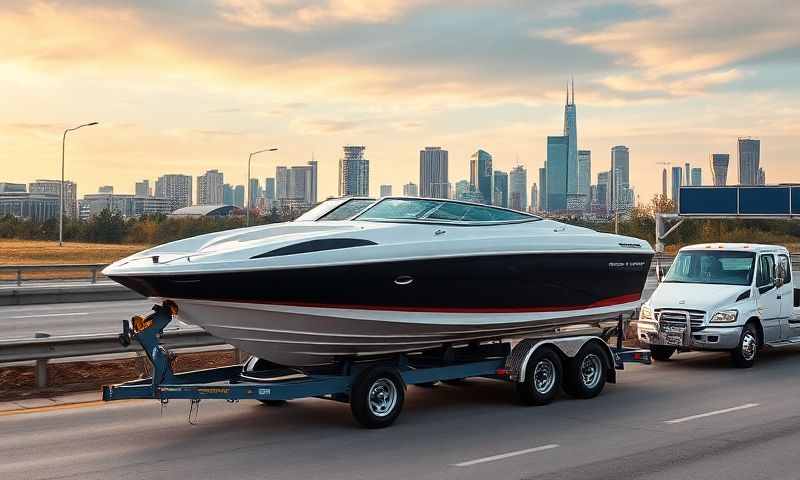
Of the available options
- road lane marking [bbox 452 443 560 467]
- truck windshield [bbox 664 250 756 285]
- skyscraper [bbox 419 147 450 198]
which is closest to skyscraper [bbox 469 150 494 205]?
skyscraper [bbox 419 147 450 198]

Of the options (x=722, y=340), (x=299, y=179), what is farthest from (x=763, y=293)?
(x=299, y=179)

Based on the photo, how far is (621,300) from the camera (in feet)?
46.6

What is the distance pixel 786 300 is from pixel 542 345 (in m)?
6.73

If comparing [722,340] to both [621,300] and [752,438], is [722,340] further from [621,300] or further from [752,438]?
[752,438]

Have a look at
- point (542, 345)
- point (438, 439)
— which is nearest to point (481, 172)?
point (542, 345)

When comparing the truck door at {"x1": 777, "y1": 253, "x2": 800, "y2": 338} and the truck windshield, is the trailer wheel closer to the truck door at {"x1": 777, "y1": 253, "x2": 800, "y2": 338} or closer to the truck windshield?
the truck windshield

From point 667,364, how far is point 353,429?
764 centimetres

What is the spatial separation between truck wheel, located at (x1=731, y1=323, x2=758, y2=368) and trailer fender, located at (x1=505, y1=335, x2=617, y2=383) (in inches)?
137

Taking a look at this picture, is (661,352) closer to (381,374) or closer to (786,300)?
(786,300)

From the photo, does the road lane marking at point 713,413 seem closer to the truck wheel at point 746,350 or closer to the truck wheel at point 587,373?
the truck wheel at point 587,373

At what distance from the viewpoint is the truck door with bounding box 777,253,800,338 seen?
16859 mm

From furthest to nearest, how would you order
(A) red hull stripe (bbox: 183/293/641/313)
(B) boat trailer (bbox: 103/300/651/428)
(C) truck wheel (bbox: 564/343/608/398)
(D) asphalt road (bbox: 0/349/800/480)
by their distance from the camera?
1. (C) truck wheel (bbox: 564/343/608/398)
2. (A) red hull stripe (bbox: 183/293/641/313)
3. (B) boat trailer (bbox: 103/300/651/428)
4. (D) asphalt road (bbox: 0/349/800/480)

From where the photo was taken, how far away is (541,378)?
12.6 meters

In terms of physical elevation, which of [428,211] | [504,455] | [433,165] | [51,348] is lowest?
[504,455]
